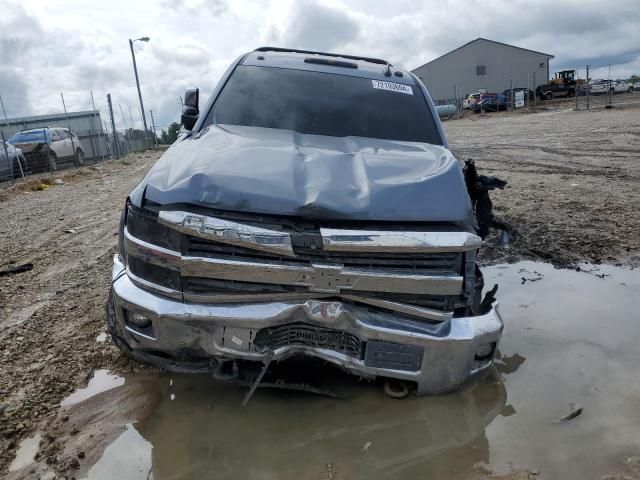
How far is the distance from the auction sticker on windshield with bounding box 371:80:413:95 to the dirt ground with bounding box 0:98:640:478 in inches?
80.9

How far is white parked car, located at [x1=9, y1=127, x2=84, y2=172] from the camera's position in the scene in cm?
1576

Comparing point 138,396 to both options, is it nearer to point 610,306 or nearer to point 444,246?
point 444,246

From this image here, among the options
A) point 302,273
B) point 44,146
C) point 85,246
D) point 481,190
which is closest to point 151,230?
point 302,273

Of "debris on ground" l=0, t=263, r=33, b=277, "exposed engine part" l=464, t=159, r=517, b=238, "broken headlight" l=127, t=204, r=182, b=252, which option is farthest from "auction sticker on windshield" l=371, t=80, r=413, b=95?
"debris on ground" l=0, t=263, r=33, b=277

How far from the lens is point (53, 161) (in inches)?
645

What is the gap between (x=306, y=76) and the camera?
4.38 m

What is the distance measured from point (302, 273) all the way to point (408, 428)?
1030mm

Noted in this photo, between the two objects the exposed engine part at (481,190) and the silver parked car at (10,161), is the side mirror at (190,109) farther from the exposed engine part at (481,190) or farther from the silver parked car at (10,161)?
the silver parked car at (10,161)

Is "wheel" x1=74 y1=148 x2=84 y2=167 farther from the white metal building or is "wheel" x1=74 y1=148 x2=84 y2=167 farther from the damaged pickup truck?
the white metal building

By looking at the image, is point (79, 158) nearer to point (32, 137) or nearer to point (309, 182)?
point (32, 137)

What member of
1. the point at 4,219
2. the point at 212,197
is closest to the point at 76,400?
the point at 212,197

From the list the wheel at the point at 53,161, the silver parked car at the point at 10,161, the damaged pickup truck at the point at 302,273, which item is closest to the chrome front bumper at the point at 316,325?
the damaged pickup truck at the point at 302,273

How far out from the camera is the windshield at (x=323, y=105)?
400 cm

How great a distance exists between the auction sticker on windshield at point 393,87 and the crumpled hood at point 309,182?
4.17 ft
